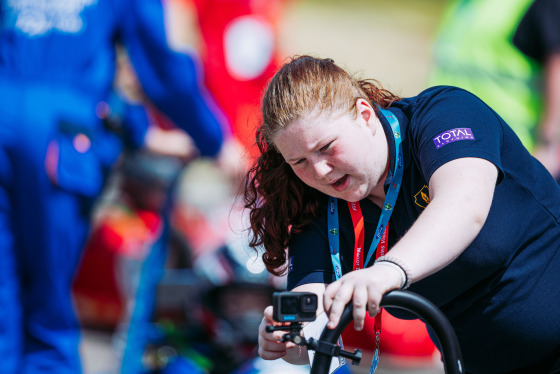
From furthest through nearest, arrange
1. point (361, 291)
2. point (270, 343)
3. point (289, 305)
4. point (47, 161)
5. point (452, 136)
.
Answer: point (47, 161), point (270, 343), point (452, 136), point (289, 305), point (361, 291)

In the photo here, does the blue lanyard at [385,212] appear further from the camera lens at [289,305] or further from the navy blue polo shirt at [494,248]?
the camera lens at [289,305]

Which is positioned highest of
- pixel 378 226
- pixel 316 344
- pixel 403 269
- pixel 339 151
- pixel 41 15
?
pixel 41 15

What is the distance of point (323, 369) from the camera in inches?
58.8

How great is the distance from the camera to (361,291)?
1.45 meters

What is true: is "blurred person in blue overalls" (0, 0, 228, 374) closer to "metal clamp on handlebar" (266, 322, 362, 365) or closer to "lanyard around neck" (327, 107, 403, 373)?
"lanyard around neck" (327, 107, 403, 373)

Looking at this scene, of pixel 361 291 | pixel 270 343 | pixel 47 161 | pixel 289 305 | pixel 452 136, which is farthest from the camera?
pixel 47 161

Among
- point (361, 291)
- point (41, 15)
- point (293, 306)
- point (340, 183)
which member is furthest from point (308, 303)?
point (41, 15)

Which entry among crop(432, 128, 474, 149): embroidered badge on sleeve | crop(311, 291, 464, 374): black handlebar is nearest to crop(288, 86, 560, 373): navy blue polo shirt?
crop(432, 128, 474, 149): embroidered badge on sleeve

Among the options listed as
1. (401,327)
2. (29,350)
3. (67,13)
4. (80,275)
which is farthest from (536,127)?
(80,275)

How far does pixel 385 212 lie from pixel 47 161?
1544mm

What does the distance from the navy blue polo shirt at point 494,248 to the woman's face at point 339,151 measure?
0.20ft

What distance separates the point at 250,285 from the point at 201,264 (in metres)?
0.47

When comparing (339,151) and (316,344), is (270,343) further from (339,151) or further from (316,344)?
(339,151)

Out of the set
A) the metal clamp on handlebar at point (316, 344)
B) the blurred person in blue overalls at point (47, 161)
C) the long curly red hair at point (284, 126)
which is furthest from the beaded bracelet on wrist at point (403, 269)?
the blurred person in blue overalls at point (47, 161)
